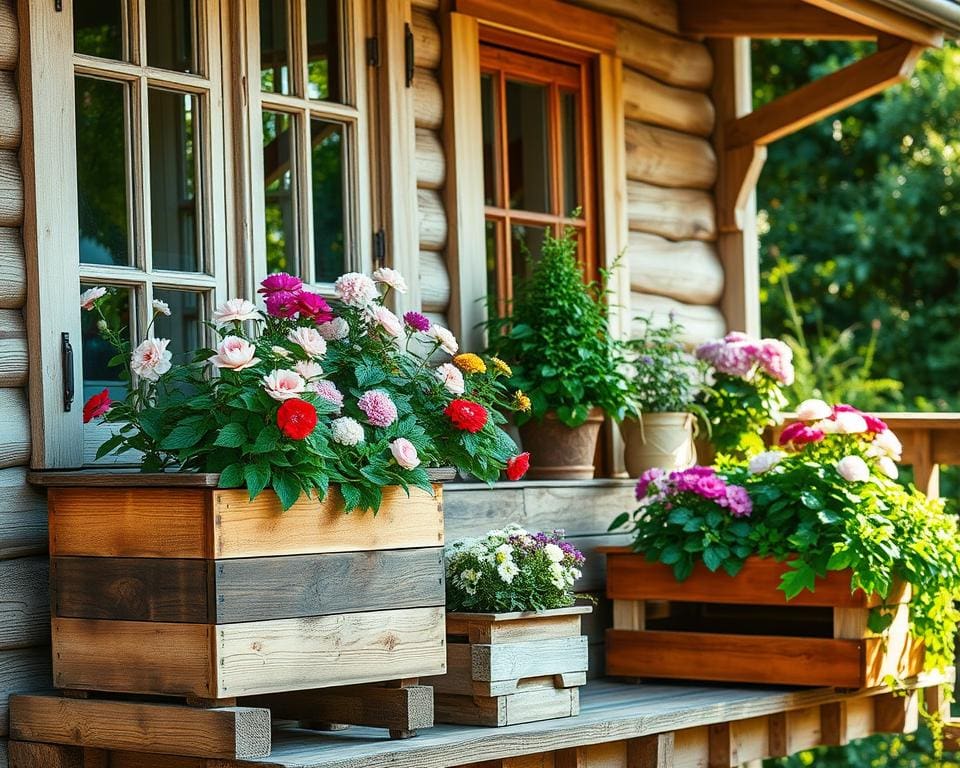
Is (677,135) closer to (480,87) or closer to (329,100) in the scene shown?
(480,87)

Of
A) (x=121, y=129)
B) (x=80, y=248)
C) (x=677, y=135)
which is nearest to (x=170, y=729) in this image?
(x=80, y=248)

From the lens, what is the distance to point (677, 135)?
5.93 meters

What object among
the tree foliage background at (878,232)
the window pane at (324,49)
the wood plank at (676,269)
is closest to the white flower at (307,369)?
the window pane at (324,49)

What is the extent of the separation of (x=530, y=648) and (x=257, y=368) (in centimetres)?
109

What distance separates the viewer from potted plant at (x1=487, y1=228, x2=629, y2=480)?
4.84m

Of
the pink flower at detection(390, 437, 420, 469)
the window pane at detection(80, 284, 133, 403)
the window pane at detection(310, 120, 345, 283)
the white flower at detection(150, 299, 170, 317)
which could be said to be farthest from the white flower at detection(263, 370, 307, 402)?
the window pane at detection(310, 120, 345, 283)

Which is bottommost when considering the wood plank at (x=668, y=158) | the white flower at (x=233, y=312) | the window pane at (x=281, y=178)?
the white flower at (x=233, y=312)

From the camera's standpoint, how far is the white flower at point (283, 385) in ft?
10.8

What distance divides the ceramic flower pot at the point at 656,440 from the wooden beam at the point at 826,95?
131 centimetres

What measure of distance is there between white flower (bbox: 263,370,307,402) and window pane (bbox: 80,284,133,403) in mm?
722

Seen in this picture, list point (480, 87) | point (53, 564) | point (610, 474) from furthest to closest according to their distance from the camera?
1. point (610, 474)
2. point (480, 87)
3. point (53, 564)

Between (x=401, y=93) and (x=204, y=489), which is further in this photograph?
(x=401, y=93)

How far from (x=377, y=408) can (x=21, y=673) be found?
110 cm

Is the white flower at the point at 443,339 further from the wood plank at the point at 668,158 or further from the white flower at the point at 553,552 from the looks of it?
the wood plank at the point at 668,158
